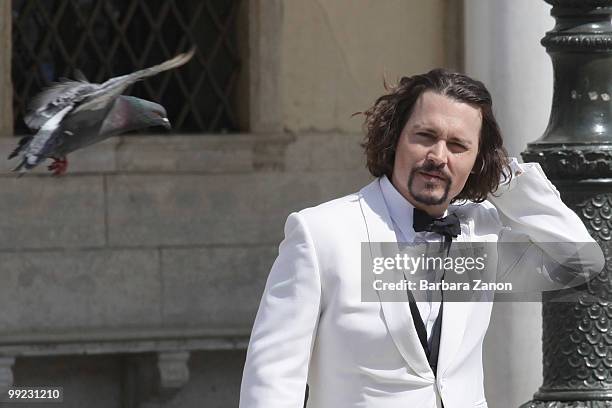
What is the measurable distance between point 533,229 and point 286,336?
662 millimetres

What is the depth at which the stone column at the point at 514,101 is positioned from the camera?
22.6ft

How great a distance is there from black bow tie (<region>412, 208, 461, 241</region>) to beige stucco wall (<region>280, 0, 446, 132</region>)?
484 centimetres

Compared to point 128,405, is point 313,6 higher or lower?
higher

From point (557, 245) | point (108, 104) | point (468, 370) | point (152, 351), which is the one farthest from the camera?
point (152, 351)

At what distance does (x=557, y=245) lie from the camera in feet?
12.1

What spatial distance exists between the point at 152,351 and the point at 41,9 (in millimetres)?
1711

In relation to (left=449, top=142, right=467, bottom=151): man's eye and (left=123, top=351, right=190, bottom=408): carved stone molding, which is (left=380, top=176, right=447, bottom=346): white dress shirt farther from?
(left=123, top=351, right=190, bottom=408): carved stone molding

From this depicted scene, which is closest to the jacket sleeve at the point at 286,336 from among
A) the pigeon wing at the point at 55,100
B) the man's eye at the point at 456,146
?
the man's eye at the point at 456,146

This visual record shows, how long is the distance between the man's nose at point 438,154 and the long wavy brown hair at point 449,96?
11cm

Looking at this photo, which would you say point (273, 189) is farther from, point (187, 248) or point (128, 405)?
point (128, 405)

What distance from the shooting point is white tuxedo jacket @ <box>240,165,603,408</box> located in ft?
10.9

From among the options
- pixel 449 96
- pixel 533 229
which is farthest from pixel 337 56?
pixel 449 96

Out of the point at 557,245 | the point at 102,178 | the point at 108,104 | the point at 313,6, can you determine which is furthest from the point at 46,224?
the point at 557,245

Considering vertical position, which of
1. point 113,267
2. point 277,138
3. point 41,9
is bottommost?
point 113,267
